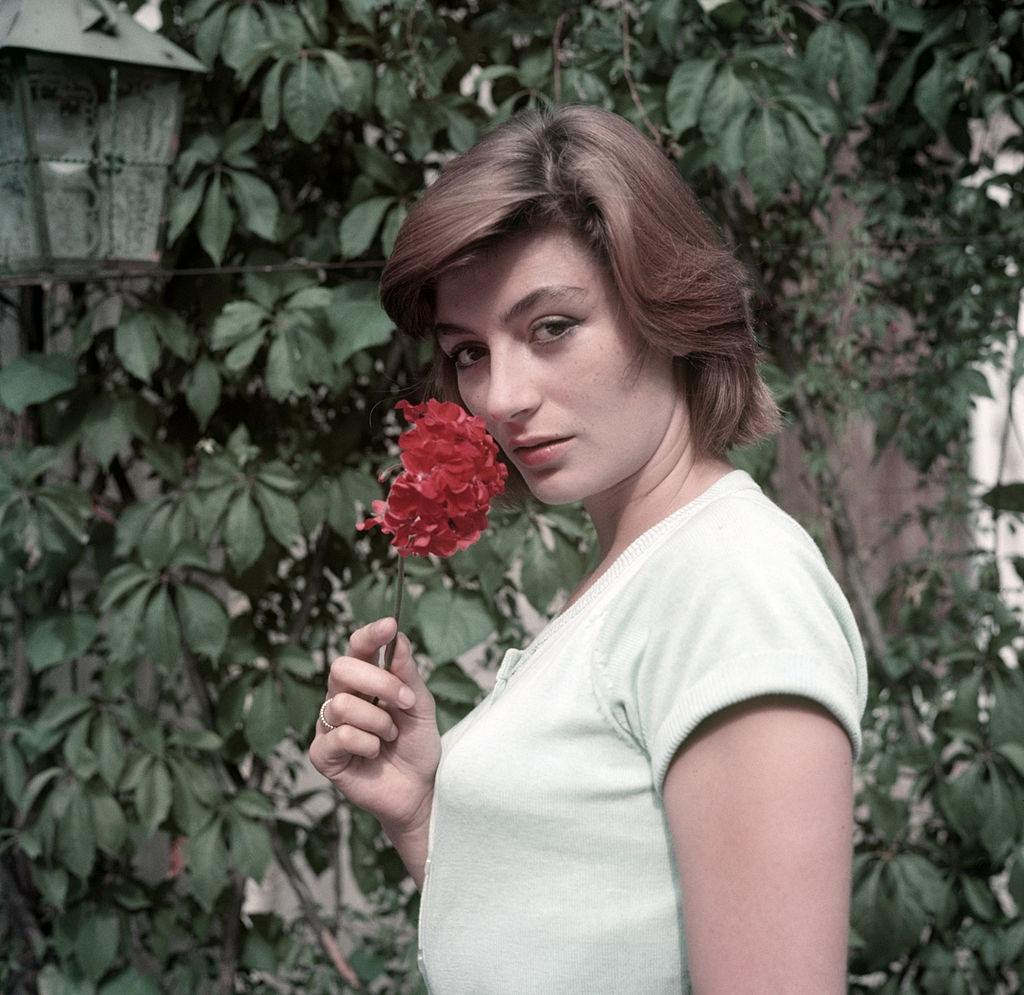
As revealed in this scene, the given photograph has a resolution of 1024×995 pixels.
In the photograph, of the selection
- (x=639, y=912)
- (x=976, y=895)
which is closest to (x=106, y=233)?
(x=639, y=912)

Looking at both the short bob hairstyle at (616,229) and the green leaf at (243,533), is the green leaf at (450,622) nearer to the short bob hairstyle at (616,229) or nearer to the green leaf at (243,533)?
the green leaf at (243,533)

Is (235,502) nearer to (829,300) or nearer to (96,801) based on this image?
(96,801)

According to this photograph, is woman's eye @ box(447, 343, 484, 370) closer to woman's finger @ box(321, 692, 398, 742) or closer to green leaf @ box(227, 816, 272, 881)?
woman's finger @ box(321, 692, 398, 742)

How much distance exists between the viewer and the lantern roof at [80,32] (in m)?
1.80

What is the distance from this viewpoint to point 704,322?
1.01 metres

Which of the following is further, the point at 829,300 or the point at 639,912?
the point at 829,300

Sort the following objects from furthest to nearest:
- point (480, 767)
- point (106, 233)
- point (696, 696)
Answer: point (106, 233)
point (480, 767)
point (696, 696)

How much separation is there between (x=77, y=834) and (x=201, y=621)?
1.33 feet

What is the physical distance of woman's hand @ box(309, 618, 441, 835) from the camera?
1.02 meters

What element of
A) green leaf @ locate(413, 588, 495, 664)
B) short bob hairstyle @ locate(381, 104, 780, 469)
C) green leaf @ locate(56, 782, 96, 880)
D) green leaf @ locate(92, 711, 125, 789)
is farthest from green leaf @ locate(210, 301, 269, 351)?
short bob hairstyle @ locate(381, 104, 780, 469)

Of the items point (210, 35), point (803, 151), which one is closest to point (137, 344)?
point (210, 35)

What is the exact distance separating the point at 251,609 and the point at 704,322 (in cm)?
139

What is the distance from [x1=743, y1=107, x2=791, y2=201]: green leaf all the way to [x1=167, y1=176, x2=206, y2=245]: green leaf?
0.90 m

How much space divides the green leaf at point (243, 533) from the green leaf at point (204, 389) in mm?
185
